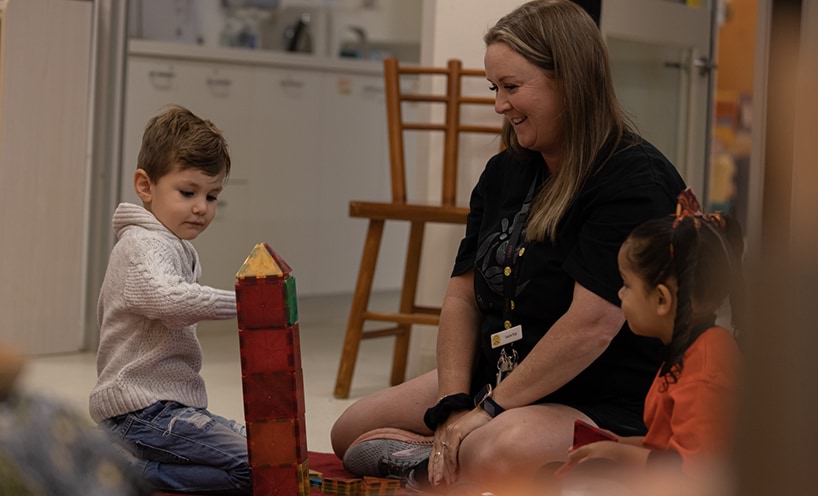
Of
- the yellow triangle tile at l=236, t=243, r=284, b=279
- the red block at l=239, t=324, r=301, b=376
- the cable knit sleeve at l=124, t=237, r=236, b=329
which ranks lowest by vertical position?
the red block at l=239, t=324, r=301, b=376

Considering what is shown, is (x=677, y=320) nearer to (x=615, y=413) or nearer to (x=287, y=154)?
(x=615, y=413)

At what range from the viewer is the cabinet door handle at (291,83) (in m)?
4.33

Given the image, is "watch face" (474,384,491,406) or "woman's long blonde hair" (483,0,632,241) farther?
"watch face" (474,384,491,406)

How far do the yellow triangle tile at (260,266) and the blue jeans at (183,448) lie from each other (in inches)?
14.2

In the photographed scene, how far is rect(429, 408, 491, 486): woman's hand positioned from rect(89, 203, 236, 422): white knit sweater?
0.40 meters

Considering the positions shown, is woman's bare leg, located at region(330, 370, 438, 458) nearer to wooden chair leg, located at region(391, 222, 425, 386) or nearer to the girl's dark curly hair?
the girl's dark curly hair

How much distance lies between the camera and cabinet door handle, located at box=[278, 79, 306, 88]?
4.33 metres

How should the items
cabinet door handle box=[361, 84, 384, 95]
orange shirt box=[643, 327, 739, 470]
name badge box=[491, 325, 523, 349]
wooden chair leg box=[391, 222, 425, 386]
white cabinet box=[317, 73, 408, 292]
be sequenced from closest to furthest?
orange shirt box=[643, 327, 739, 470], name badge box=[491, 325, 523, 349], wooden chair leg box=[391, 222, 425, 386], white cabinet box=[317, 73, 408, 292], cabinet door handle box=[361, 84, 384, 95]

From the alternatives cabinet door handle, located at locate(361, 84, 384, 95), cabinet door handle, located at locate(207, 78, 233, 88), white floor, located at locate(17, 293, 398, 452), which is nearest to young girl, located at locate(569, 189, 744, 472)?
white floor, located at locate(17, 293, 398, 452)

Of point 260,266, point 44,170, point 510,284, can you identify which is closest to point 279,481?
point 260,266

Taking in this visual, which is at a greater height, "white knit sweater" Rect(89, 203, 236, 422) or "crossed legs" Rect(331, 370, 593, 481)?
"white knit sweater" Rect(89, 203, 236, 422)

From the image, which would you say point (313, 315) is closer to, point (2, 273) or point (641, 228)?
point (2, 273)

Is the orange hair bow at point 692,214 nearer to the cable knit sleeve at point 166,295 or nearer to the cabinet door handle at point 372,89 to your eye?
the cable knit sleeve at point 166,295

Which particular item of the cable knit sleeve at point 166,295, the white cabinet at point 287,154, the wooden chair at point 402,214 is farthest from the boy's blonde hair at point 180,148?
the white cabinet at point 287,154
